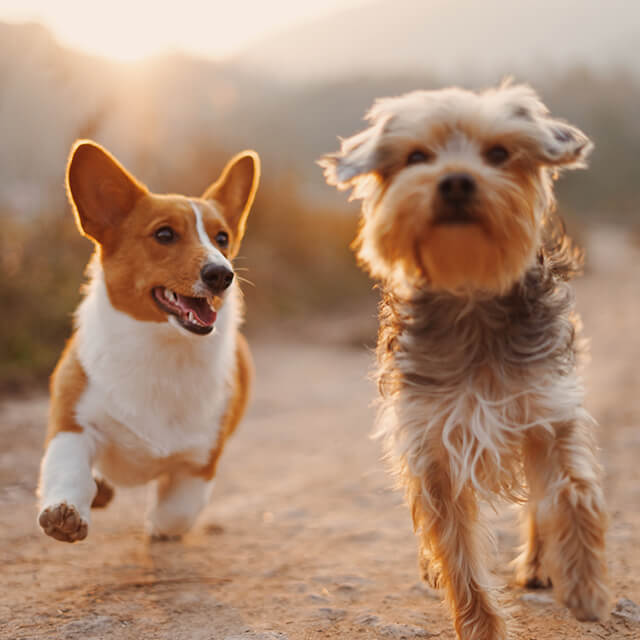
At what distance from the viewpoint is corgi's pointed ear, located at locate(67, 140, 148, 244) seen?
408 cm

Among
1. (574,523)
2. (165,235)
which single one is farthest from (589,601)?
(165,235)

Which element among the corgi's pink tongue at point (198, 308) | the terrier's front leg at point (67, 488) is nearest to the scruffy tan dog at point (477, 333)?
the corgi's pink tongue at point (198, 308)

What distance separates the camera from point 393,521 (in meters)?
4.96

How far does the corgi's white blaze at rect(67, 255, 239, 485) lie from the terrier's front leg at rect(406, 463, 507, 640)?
1.46m

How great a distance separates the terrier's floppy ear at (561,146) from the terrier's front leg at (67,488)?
246 cm

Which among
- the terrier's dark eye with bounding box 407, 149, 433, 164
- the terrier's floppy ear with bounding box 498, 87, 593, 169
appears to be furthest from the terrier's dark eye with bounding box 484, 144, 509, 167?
the terrier's dark eye with bounding box 407, 149, 433, 164

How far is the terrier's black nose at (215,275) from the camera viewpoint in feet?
12.6

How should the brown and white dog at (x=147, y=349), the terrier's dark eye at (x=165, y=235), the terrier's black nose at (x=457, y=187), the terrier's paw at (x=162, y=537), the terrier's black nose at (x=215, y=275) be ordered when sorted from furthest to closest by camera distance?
the terrier's paw at (x=162, y=537), the terrier's dark eye at (x=165, y=235), the brown and white dog at (x=147, y=349), the terrier's black nose at (x=215, y=275), the terrier's black nose at (x=457, y=187)

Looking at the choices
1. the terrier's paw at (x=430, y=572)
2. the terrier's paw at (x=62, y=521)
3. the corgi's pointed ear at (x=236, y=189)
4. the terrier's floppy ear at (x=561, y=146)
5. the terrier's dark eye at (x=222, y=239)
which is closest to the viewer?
the terrier's floppy ear at (x=561, y=146)

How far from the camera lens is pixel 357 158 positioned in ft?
9.83

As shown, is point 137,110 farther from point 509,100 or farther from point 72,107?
point 509,100

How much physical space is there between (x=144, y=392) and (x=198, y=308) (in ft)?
1.75

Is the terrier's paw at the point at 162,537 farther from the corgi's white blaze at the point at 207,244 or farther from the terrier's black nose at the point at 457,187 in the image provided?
the terrier's black nose at the point at 457,187

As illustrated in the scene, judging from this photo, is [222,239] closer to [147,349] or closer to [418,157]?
[147,349]
